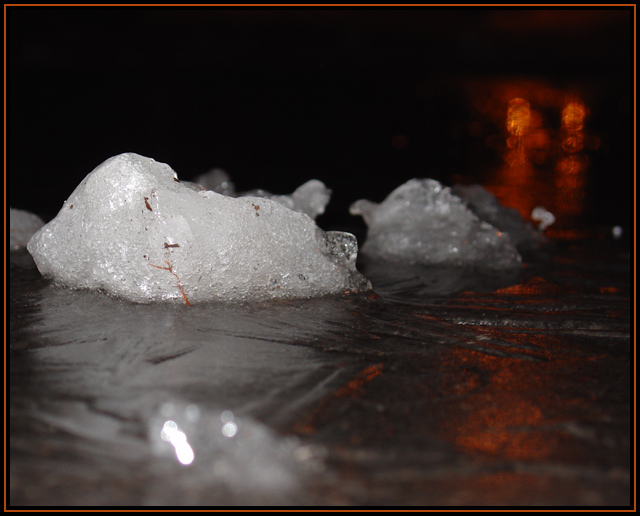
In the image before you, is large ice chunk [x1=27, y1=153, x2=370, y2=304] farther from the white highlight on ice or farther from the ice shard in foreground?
the ice shard in foreground

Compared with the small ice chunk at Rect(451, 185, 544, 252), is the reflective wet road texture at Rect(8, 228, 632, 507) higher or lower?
lower

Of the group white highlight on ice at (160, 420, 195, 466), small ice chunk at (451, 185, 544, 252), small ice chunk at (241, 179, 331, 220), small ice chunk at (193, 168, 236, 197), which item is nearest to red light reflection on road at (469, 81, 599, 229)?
small ice chunk at (451, 185, 544, 252)

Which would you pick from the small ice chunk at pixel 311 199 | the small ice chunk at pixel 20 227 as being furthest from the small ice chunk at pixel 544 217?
the small ice chunk at pixel 20 227

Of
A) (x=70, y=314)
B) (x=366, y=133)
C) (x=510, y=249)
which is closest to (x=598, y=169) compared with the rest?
(x=366, y=133)

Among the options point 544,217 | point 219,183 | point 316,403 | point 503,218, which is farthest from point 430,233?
point 316,403

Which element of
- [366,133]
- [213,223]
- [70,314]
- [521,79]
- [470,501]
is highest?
[521,79]

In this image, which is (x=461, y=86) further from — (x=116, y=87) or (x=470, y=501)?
(x=470, y=501)

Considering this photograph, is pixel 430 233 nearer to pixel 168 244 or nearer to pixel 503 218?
pixel 503 218
